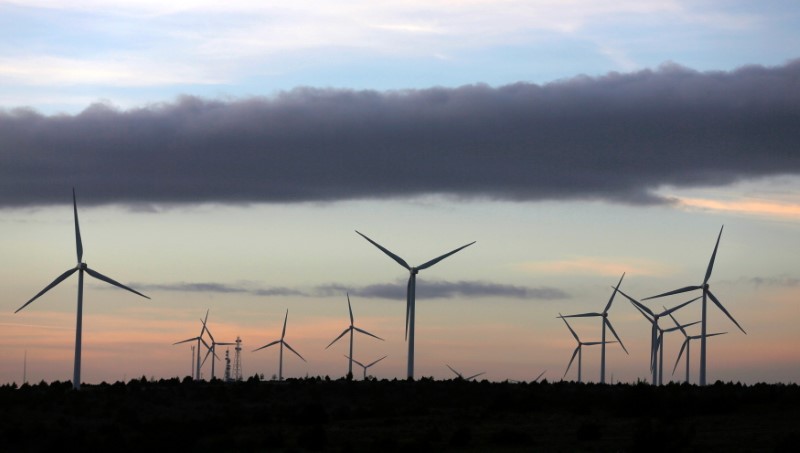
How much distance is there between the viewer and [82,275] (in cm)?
12975

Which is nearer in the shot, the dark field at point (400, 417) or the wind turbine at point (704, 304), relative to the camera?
the dark field at point (400, 417)

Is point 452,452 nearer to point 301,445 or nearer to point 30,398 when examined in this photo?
point 301,445

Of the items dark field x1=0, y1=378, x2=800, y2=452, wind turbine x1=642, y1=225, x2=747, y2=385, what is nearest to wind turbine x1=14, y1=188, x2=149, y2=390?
dark field x1=0, y1=378, x2=800, y2=452

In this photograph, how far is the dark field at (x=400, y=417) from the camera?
262 ft

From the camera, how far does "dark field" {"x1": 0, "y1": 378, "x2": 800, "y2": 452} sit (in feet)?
262

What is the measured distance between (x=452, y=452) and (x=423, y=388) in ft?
144

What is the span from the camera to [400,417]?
99125mm

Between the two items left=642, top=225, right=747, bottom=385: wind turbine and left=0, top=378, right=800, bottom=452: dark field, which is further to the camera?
left=642, top=225, right=747, bottom=385: wind turbine

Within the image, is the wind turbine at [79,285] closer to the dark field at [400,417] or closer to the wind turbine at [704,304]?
the dark field at [400,417]

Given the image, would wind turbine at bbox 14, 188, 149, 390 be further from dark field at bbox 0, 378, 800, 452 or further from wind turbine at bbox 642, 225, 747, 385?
wind turbine at bbox 642, 225, 747, 385

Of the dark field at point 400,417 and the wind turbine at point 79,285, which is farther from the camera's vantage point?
the wind turbine at point 79,285

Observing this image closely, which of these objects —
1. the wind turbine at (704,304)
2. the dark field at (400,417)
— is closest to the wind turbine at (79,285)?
the dark field at (400,417)

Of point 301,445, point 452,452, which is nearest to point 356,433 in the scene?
point 301,445

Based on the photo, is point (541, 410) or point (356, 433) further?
point (541, 410)
